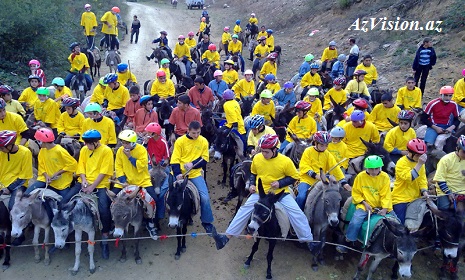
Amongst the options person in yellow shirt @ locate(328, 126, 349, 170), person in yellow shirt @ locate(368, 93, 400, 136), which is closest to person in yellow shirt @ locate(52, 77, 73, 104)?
person in yellow shirt @ locate(328, 126, 349, 170)

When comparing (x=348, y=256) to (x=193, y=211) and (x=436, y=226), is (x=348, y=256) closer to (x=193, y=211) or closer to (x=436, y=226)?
(x=436, y=226)

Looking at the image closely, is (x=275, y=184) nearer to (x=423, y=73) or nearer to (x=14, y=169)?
(x=14, y=169)

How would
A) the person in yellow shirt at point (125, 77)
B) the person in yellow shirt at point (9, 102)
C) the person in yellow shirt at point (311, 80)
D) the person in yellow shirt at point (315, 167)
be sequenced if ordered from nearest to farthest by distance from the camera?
the person in yellow shirt at point (315, 167) < the person in yellow shirt at point (9, 102) < the person in yellow shirt at point (125, 77) < the person in yellow shirt at point (311, 80)

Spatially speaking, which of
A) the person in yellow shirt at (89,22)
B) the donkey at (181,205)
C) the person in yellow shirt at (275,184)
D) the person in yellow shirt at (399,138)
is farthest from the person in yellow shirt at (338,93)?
the person in yellow shirt at (89,22)

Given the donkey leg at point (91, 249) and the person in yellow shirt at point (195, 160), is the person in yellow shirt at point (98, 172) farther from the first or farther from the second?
the person in yellow shirt at point (195, 160)

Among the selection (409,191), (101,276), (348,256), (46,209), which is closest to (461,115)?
(409,191)

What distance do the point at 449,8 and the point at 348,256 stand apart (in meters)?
17.1

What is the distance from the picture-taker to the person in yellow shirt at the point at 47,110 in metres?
10.5

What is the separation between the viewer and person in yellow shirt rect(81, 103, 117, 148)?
9094 millimetres

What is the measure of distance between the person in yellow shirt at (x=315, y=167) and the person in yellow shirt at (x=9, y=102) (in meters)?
7.91

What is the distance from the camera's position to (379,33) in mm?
21891

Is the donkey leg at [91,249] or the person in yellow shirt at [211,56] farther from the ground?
the person in yellow shirt at [211,56]

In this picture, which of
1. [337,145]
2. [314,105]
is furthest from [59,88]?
[337,145]

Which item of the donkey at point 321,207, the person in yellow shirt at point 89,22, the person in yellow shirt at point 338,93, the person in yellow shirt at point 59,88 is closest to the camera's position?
the donkey at point 321,207
